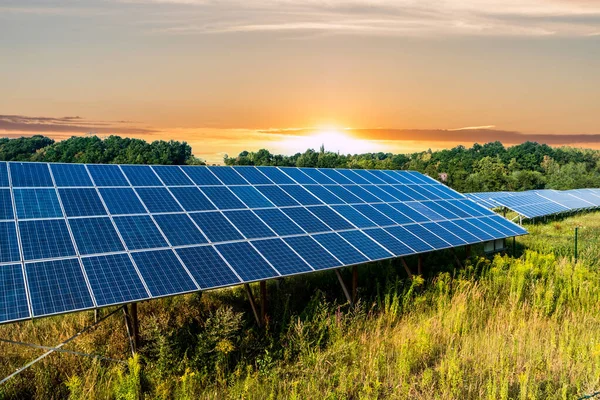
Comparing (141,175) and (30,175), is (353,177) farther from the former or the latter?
(30,175)

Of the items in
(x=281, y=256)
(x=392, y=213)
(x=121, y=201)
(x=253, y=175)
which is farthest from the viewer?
(x=253, y=175)

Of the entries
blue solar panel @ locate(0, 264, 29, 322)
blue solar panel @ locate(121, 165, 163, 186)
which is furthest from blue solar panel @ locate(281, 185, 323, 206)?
blue solar panel @ locate(0, 264, 29, 322)

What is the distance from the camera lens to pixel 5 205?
12727mm

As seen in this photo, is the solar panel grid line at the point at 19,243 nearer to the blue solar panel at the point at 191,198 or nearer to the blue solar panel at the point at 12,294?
the blue solar panel at the point at 12,294

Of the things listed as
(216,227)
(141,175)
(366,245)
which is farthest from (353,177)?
(216,227)

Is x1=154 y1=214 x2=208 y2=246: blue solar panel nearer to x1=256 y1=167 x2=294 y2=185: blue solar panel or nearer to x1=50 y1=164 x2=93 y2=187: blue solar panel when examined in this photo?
x1=50 y1=164 x2=93 y2=187: blue solar panel

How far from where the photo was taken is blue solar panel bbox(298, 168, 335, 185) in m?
22.1

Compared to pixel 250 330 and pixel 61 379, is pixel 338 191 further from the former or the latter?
pixel 61 379

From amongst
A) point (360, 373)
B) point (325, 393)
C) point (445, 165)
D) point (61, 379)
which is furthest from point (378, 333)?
point (445, 165)

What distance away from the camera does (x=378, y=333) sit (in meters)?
12.8

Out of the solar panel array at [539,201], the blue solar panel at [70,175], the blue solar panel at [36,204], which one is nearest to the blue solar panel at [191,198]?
the blue solar panel at [70,175]

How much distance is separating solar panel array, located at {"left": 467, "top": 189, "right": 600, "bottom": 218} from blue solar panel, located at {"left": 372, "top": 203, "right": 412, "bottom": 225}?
41.5ft

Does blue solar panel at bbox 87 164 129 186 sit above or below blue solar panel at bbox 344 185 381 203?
above

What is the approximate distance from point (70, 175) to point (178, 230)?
16.1 ft
